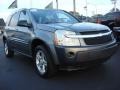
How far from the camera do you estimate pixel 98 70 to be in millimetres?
6539

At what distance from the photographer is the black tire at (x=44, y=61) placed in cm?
581

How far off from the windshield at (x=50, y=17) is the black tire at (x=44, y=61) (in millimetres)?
837

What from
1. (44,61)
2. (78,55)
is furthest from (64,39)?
(44,61)

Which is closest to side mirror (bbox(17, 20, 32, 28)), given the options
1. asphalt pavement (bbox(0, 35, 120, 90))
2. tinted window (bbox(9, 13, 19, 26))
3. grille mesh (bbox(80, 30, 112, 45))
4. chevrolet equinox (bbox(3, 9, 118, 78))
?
chevrolet equinox (bbox(3, 9, 118, 78))

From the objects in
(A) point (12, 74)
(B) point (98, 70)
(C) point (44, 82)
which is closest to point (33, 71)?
(A) point (12, 74)

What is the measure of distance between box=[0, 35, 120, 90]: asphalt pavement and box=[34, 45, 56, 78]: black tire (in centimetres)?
14

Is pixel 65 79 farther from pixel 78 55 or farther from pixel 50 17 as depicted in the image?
pixel 50 17

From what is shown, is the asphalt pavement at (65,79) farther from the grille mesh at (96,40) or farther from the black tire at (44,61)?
the grille mesh at (96,40)

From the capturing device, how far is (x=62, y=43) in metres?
5.53

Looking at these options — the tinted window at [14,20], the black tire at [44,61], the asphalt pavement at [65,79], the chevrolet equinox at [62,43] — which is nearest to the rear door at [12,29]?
the tinted window at [14,20]

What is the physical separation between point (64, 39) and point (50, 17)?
165 centimetres

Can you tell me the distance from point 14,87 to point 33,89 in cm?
46

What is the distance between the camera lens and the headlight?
18.0ft

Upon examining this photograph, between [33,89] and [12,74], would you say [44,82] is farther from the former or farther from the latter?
[12,74]
